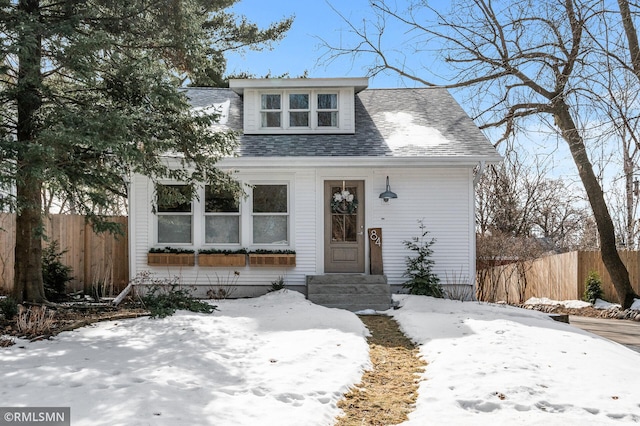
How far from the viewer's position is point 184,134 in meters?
7.90

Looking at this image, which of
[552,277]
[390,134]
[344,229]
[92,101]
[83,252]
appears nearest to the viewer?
[92,101]

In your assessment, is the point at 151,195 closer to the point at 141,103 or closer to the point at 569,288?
the point at 141,103

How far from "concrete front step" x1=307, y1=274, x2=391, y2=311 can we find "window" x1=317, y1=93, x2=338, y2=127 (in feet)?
12.1

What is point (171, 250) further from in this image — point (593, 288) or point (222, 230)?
point (593, 288)

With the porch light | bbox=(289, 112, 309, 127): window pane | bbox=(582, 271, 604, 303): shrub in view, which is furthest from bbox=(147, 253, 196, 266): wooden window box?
A: bbox=(582, 271, 604, 303): shrub

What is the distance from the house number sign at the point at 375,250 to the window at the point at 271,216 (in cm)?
176

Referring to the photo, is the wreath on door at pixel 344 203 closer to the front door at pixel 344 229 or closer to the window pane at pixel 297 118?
the front door at pixel 344 229

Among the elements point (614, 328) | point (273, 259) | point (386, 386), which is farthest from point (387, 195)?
point (386, 386)

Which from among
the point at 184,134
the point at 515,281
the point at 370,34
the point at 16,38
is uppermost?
the point at 370,34

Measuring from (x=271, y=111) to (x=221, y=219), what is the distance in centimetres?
279

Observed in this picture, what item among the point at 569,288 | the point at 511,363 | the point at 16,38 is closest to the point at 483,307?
the point at 511,363

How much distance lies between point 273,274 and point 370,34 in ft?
22.0

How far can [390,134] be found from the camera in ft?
37.7

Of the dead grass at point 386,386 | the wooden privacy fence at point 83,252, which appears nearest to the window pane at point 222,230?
the wooden privacy fence at point 83,252
